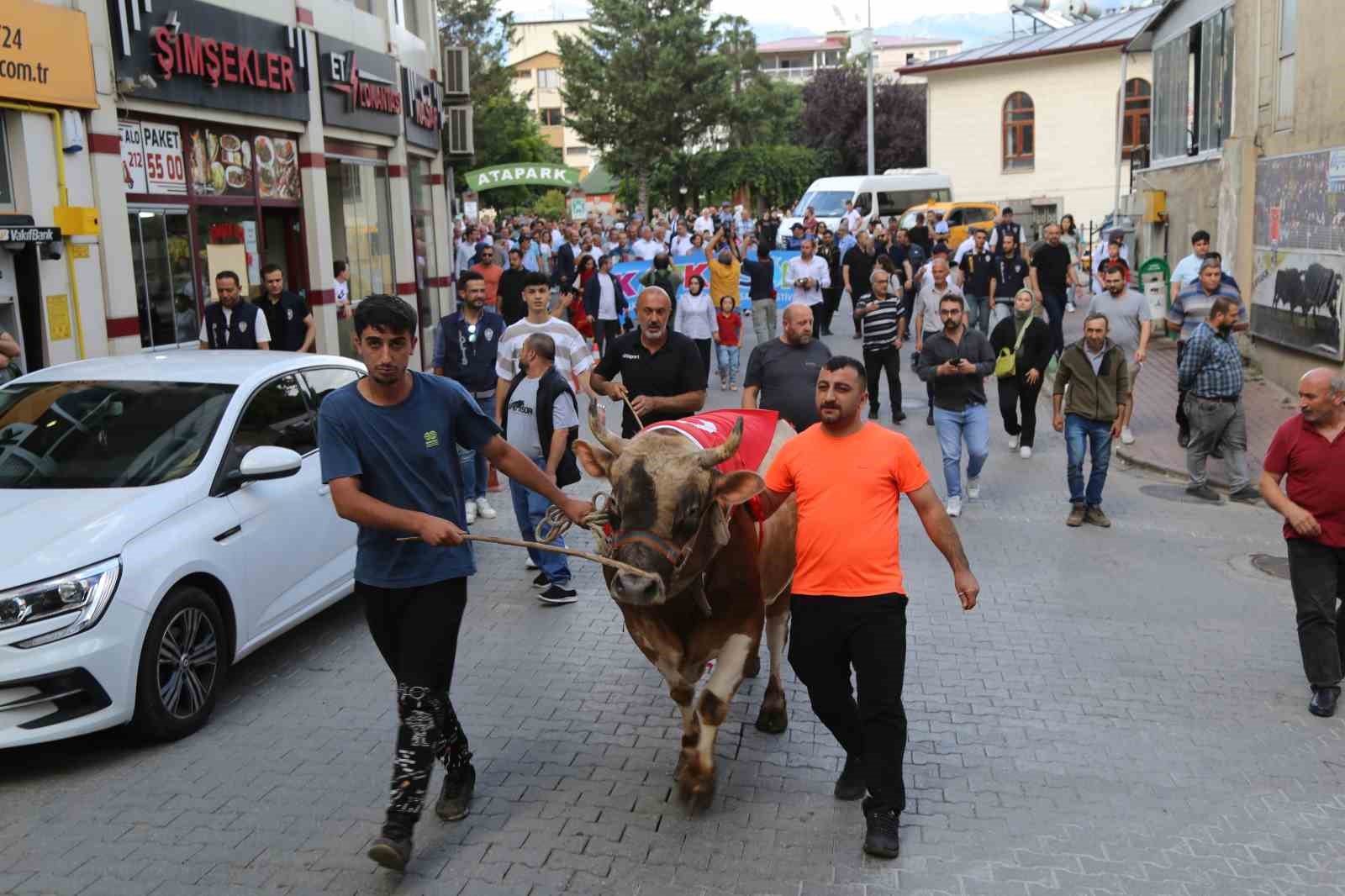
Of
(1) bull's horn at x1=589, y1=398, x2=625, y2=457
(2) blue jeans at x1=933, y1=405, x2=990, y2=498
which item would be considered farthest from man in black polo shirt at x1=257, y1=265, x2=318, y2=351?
(1) bull's horn at x1=589, y1=398, x2=625, y2=457

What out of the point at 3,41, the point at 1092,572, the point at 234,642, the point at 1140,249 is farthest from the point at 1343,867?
the point at 1140,249

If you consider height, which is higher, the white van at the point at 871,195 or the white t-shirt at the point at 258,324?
the white van at the point at 871,195

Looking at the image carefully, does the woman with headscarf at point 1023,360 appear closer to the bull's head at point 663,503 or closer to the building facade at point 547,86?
the bull's head at point 663,503

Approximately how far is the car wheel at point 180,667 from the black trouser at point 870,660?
3.05 metres

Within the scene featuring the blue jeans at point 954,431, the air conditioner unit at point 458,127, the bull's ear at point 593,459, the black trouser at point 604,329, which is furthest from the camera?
the air conditioner unit at point 458,127

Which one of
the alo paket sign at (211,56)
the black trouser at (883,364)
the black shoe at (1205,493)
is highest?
the alo paket sign at (211,56)

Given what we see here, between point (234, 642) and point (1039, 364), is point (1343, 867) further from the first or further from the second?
point (1039, 364)

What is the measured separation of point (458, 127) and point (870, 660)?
2336 centimetres

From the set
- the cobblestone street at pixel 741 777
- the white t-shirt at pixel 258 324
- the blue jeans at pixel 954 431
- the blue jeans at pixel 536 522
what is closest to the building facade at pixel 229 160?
the white t-shirt at pixel 258 324

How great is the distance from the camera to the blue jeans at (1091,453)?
10961 millimetres

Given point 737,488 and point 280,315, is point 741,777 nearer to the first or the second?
point 737,488

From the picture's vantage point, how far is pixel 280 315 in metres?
12.8

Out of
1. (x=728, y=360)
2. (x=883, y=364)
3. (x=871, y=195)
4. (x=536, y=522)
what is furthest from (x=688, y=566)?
(x=871, y=195)

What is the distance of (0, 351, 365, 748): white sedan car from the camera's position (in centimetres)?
577
